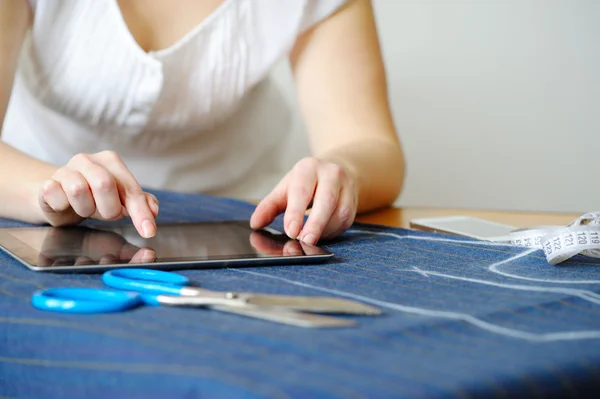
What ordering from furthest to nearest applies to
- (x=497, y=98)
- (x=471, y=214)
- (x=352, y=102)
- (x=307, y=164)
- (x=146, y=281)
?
(x=497, y=98) → (x=352, y=102) → (x=471, y=214) → (x=307, y=164) → (x=146, y=281)

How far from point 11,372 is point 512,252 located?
377 mm

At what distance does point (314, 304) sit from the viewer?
0.38 m

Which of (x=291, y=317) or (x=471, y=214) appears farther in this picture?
(x=471, y=214)

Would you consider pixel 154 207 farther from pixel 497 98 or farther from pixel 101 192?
pixel 497 98

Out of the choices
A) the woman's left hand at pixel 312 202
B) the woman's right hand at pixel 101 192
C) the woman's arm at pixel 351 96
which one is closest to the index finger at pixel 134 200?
the woman's right hand at pixel 101 192

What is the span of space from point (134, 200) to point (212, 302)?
24cm

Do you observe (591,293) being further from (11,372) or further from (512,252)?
(11,372)

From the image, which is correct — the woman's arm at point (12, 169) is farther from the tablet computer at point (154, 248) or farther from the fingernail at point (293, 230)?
the fingernail at point (293, 230)

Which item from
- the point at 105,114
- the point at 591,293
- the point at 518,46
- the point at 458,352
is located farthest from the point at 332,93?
the point at 518,46

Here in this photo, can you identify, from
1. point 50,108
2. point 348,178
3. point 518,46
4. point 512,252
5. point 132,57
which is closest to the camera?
point 512,252

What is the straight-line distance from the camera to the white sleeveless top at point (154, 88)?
100 centimetres

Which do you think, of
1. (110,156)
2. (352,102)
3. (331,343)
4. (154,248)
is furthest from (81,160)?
(352,102)

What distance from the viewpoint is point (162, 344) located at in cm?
33

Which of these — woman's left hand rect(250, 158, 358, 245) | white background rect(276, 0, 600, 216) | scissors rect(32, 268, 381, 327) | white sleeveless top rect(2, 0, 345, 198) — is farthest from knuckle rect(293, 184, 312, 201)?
white background rect(276, 0, 600, 216)
